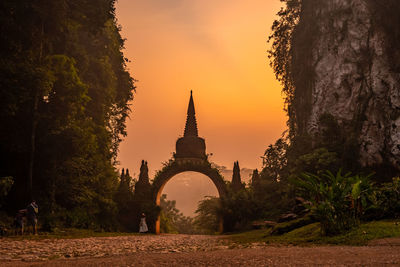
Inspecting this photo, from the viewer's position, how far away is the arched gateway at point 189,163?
75.8ft

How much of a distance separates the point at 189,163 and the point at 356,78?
39.5ft

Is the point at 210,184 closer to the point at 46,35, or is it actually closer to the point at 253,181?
the point at 253,181

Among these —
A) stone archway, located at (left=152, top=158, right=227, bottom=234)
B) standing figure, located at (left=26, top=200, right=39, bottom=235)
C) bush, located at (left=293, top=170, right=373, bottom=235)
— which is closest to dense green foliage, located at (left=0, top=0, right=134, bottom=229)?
standing figure, located at (left=26, top=200, right=39, bottom=235)

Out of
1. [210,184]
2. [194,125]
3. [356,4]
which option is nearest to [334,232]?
[356,4]

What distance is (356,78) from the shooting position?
1686 centimetres

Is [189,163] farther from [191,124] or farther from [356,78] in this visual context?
[356,78]

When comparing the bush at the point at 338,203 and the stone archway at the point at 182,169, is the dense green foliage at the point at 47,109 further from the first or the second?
the bush at the point at 338,203

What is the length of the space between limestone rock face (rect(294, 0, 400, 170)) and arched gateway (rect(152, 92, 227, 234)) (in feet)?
23.7

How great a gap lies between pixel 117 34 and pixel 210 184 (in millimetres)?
77798

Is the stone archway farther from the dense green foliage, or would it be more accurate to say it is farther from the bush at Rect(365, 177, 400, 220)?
the bush at Rect(365, 177, 400, 220)

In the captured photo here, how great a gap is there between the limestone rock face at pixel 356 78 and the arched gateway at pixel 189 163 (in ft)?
23.7

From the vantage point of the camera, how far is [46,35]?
12945 mm

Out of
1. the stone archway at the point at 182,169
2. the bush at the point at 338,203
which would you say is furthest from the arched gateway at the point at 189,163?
the bush at the point at 338,203

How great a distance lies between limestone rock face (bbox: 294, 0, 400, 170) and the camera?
14789 millimetres
